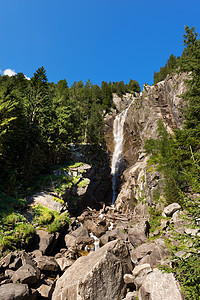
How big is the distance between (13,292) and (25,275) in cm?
151

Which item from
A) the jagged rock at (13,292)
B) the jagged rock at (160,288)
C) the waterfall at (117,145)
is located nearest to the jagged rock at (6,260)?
the jagged rock at (13,292)

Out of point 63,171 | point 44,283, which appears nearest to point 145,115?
point 63,171

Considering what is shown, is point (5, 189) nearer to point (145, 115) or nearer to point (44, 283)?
point (44, 283)

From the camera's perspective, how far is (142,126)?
1706 inches

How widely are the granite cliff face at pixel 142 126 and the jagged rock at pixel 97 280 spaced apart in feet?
52.3

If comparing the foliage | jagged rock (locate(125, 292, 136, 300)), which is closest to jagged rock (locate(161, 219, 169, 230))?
jagged rock (locate(125, 292, 136, 300))

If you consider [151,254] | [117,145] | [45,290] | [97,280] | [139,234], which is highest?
[117,145]

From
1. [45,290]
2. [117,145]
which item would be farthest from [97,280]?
[117,145]

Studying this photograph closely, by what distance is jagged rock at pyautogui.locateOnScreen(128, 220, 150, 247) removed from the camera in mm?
15466

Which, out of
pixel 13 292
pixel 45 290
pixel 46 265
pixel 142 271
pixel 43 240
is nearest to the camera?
pixel 13 292

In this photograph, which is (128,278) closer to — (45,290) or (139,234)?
(45,290)

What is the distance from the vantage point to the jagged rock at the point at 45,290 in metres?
8.63

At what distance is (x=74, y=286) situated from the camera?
287 inches

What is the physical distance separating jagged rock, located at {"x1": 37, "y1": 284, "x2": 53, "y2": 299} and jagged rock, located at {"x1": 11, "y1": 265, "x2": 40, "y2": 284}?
1.77 feet
